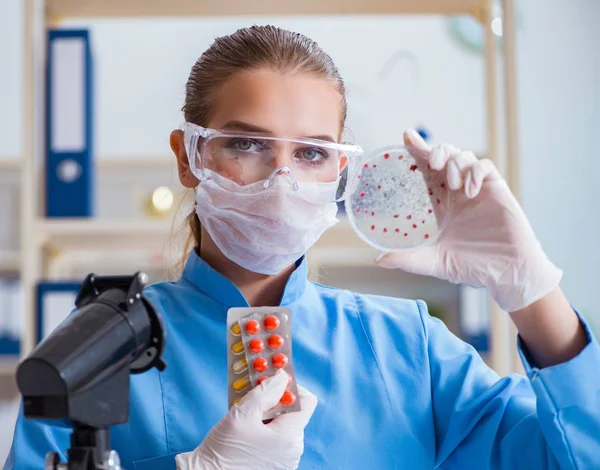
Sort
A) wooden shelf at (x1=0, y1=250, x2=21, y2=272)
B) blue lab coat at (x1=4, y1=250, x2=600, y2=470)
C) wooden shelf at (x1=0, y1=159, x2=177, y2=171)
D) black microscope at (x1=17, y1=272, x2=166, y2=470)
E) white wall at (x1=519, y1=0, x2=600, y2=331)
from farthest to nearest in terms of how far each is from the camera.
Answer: wooden shelf at (x1=0, y1=250, x2=21, y2=272), wooden shelf at (x1=0, y1=159, x2=177, y2=171), white wall at (x1=519, y1=0, x2=600, y2=331), blue lab coat at (x1=4, y1=250, x2=600, y2=470), black microscope at (x1=17, y1=272, x2=166, y2=470)

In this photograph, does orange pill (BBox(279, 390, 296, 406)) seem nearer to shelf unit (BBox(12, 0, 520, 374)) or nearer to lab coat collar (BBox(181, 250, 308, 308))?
lab coat collar (BBox(181, 250, 308, 308))

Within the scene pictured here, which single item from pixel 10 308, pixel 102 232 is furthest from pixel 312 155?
pixel 10 308

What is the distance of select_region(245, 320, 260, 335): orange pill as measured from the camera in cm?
98

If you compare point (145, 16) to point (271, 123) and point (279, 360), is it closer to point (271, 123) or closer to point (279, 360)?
point (271, 123)

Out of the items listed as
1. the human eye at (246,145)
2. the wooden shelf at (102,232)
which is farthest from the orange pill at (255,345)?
the wooden shelf at (102,232)

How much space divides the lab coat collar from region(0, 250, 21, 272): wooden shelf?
7.27ft

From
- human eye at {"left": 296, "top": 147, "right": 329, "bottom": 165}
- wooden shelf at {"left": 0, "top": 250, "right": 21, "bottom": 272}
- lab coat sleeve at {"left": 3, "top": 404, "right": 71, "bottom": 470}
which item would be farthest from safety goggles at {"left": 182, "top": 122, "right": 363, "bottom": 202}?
wooden shelf at {"left": 0, "top": 250, "right": 21, "bottom": 272}

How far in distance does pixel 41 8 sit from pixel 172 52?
1.50m

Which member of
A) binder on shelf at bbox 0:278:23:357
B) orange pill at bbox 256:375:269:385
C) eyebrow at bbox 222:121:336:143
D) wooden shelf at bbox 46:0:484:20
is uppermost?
wooden shelf at bbox 46:0:484:20

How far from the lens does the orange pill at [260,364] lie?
3.22 feet

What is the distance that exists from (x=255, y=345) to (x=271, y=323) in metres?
0.03

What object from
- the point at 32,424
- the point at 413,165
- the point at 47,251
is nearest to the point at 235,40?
the point at 413,165

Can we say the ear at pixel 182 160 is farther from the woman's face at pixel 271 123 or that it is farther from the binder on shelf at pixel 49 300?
the binder on shelf at pixel 49 300

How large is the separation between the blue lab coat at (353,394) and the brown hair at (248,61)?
A: 182 millimetres
